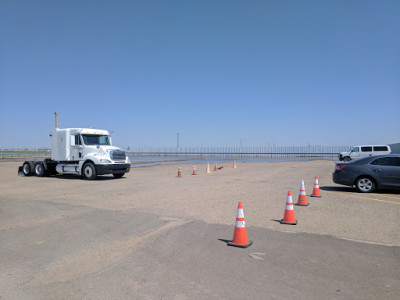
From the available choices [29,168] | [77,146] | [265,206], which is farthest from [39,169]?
[265,206]

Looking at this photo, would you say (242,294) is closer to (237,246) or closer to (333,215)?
(237,246)

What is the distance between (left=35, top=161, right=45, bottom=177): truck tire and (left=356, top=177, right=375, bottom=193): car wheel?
1801 cm

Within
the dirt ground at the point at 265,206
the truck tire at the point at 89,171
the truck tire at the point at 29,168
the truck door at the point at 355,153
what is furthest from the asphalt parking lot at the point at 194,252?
the truck door at the point at 355,153

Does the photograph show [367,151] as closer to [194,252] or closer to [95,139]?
[95,139]

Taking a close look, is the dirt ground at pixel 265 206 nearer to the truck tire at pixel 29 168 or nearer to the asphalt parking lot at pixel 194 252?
the asphalt parking lot at pixel 194 252

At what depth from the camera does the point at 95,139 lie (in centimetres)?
1942

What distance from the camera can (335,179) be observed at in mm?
12695

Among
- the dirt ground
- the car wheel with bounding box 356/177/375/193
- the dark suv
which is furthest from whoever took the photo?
the car wheel with bounding box 356/177/375/193

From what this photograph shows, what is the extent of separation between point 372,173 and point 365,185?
540mm

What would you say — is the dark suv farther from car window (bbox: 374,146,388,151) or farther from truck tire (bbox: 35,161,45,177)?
car window (bbox: 374,146,388,151)

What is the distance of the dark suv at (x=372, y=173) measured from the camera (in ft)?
38.2

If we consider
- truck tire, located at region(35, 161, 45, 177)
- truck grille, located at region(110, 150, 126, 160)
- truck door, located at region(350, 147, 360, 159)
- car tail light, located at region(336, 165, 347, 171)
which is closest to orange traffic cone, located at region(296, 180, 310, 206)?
car tail light, located at region(336, 165, 347, 171)

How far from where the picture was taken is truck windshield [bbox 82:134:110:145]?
63.0 feet

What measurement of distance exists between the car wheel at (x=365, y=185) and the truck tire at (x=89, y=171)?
13.3 m
